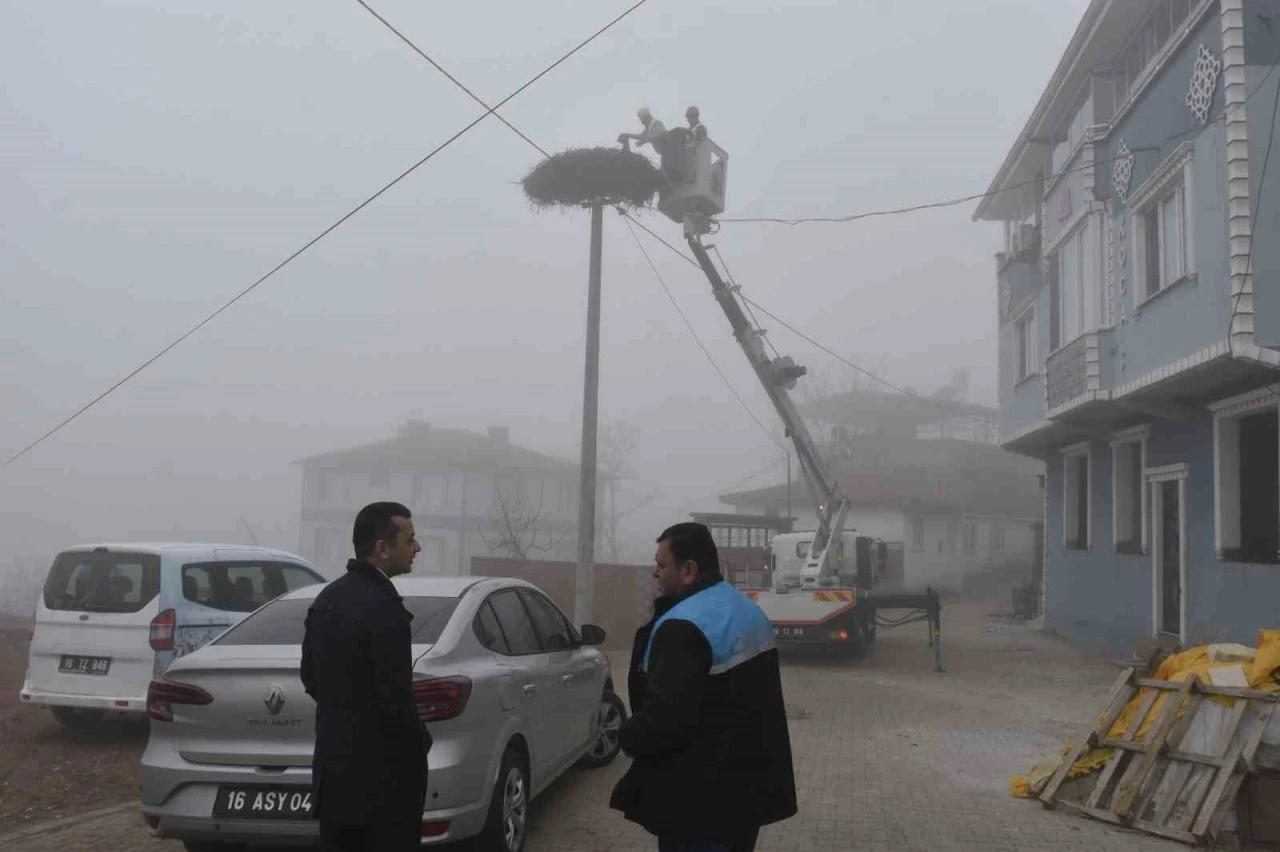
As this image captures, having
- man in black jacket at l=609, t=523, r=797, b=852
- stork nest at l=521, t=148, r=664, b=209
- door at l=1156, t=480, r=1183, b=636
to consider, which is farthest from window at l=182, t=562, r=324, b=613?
door at l=1156, t=480, r=1183, b=636

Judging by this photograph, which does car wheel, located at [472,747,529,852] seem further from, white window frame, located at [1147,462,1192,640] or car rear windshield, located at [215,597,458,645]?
white window frame, located at [1147,462,1192,640]

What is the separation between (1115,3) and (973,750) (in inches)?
399

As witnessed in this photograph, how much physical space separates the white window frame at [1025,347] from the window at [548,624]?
14.3m

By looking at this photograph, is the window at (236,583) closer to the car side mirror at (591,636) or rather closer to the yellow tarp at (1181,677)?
the car side mirror at (591,636)

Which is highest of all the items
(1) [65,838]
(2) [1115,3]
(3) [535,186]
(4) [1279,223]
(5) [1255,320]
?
(2) [1115,3]

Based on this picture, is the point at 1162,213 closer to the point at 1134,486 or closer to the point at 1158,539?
the point at 1158,539

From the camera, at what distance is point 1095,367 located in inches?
557

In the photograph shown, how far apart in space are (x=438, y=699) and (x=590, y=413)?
10.2 meters

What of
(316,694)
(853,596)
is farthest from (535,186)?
(316,694)

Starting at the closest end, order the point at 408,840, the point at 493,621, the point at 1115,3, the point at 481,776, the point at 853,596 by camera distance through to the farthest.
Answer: the point at 408,840
the point at 481,776
the point at 493,621
the point at 1115,3
the point at 853,596

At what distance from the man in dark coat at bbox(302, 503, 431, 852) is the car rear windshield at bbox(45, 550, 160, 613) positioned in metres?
5.73

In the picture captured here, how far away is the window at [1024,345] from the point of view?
64.7 feet

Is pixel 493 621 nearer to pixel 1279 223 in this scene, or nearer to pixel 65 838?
pixel 65 838

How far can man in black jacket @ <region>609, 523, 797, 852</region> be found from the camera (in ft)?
10.0
